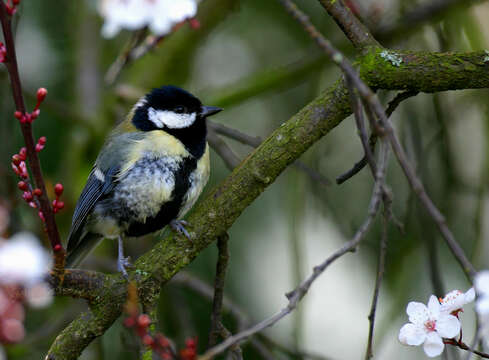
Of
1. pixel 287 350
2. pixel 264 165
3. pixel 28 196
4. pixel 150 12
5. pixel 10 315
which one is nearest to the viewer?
pixel 10 315

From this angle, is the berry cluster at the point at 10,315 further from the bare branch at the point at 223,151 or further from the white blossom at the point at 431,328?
the bare branch at the point at 223,151

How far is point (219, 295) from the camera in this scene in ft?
5.59

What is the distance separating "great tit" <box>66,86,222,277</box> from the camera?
2174 millimetres

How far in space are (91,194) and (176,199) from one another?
33cm

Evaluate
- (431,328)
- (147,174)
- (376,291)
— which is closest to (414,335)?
(431,328)

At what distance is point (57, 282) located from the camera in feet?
4.90

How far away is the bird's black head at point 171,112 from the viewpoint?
2371 millimetres

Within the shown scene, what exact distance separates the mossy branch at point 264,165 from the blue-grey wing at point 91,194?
0.54 metres

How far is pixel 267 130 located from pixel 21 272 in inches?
114

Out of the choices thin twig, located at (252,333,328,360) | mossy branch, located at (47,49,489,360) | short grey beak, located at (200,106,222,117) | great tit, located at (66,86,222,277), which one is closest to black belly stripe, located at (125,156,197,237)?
great tit, located at (66,86,222,277)

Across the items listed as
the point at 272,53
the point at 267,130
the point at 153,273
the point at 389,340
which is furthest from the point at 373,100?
the point at 272,53

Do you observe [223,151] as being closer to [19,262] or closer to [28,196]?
[28,196]

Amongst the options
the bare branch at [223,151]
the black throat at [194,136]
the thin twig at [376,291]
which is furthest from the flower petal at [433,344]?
the black throat at [194,136]

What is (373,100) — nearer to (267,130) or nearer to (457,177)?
(457,177)
